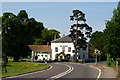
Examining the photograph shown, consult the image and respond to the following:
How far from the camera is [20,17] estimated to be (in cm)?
7356

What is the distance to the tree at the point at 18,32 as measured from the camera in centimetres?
6544

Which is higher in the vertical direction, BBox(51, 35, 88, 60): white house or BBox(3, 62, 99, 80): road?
BBox(51, 35, 88, 60): white house

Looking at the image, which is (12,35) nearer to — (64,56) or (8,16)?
(8,16)

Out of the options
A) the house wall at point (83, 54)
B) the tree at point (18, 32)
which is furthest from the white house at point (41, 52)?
the tree at point (18, 32)

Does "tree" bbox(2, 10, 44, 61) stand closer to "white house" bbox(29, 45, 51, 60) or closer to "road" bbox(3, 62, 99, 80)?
"white house" bbox(29, 45, 51, 60)

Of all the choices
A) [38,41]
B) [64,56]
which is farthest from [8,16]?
[38,41]

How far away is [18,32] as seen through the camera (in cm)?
6856

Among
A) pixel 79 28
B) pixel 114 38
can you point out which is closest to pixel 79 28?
pixel 79 28

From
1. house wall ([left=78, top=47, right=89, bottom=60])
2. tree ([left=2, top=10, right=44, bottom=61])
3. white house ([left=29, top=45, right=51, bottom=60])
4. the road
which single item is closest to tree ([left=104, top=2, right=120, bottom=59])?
the road

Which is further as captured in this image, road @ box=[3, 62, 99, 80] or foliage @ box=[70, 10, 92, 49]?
foliage @ box=[70, 10, 92, 49]

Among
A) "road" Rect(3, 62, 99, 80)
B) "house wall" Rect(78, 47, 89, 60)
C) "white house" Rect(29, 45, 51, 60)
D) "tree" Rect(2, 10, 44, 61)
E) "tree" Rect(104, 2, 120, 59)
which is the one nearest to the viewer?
"road" Rect(3, 62, 99, 80)

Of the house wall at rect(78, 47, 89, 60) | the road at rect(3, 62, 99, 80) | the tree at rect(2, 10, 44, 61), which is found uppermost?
the tree at rect(2, 10, 44, 61)

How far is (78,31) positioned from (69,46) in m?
16.1

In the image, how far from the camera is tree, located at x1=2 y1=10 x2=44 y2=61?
6544cm
